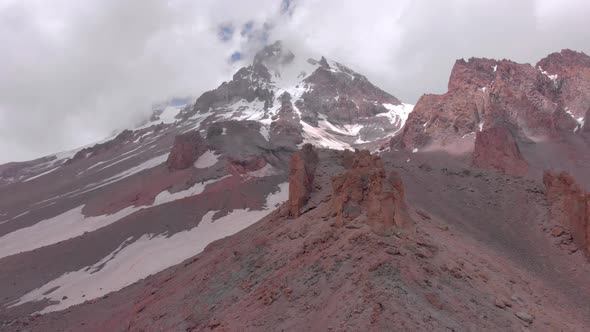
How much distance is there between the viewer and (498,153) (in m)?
47.6

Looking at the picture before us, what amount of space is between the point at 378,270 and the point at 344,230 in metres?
3.33

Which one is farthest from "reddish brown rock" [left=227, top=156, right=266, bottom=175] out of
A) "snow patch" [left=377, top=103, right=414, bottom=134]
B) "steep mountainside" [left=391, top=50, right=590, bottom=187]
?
"snow patch" [left=377, top=103, right=414, bottom=134]

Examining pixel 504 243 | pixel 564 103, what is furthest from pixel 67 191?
pixel 504 243

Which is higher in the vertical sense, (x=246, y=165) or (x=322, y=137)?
(x=322, y=137)

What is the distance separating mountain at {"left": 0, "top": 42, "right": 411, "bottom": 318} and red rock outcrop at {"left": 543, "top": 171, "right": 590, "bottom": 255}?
24703mm

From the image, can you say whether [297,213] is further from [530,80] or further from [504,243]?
[530,80]

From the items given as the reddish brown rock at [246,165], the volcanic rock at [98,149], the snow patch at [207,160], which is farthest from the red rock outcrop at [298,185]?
the volcanic rock at [98,149]

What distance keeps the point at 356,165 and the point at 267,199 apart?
30.7m

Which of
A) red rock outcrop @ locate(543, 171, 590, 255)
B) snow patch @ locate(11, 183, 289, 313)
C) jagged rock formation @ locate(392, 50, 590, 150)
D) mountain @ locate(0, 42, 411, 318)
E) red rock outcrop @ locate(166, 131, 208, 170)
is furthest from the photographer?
red rock outcrop @ locate(166, 131, 208, 170)

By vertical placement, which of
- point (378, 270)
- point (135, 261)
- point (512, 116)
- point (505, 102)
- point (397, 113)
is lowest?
point (135, 261)

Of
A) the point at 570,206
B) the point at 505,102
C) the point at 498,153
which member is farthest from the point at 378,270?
the point at 505,102

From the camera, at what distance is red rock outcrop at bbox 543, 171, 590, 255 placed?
2036 cm

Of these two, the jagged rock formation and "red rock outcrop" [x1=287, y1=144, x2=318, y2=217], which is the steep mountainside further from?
"red rock outcrop" [x1=287, y1=144, x2=318, y2=217]

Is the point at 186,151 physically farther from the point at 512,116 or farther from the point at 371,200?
the point at 371,200
